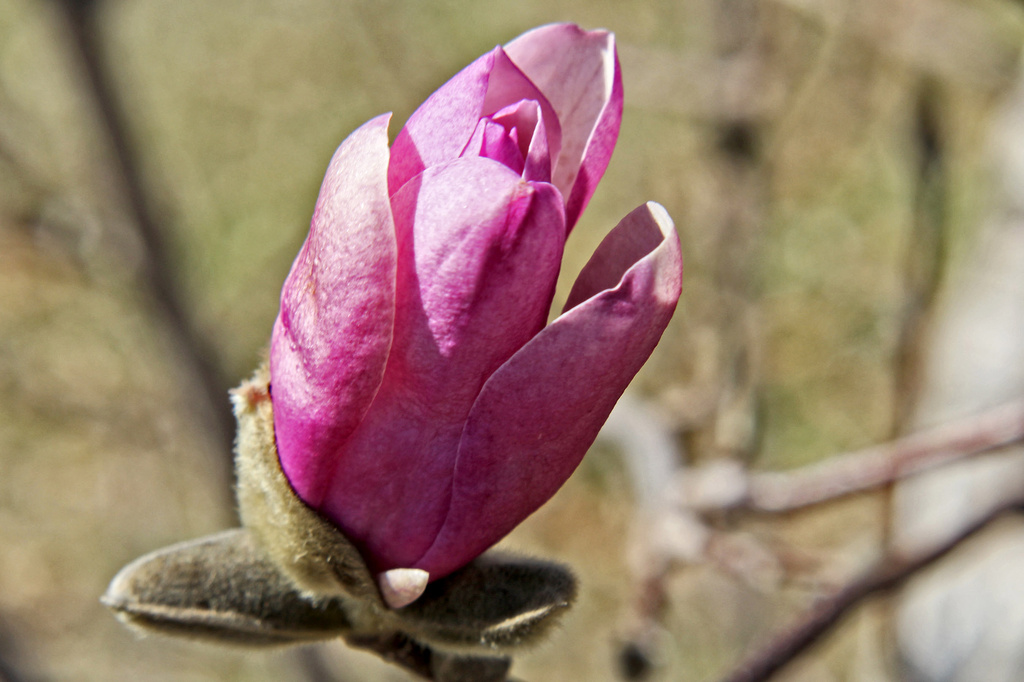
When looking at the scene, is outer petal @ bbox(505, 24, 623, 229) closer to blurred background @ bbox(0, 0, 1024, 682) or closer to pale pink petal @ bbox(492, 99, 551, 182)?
pale pink petal @ bbox(492, 99, 551, 182)

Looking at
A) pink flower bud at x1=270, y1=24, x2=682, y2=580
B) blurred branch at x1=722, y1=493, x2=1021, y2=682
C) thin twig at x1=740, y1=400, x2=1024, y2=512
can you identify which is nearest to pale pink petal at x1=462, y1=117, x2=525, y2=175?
pink flower bud at x1=270, y1=24, x2=682, y2=580

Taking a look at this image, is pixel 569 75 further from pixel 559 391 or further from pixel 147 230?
pixel 147 230

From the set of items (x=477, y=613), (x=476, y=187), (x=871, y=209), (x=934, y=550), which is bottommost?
(x=871, y=209)

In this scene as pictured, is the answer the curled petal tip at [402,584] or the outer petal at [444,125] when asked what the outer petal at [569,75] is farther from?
the curled petal tip at [402,584]

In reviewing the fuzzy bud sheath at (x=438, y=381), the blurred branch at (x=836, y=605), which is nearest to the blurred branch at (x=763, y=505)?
the blurred branch at (x=836, y=605)

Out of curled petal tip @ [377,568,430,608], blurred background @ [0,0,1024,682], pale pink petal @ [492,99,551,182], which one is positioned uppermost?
pale pink petal @ [492,99,551,182]

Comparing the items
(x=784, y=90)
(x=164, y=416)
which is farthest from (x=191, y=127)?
(x=784, y=90)

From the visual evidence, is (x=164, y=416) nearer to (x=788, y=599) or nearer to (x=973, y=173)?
(x=788, y=599)
